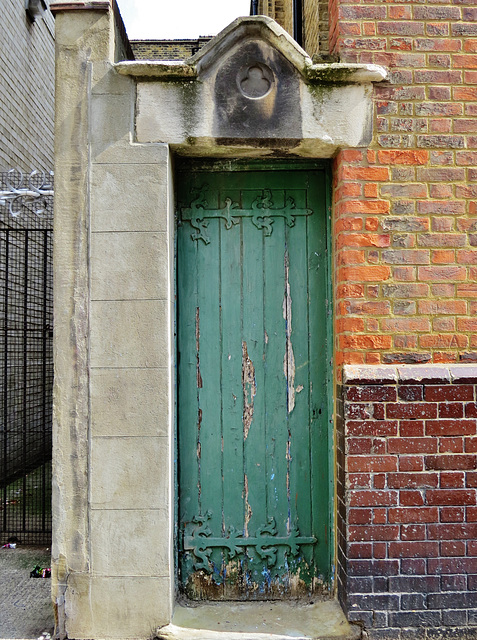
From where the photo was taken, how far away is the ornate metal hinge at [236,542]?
3.68 meters

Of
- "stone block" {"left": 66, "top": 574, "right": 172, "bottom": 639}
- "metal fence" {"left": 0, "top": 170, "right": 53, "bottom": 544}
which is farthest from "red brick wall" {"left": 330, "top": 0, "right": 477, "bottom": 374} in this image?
"metal fence" {"left": 0, "top": 170, "right": 53, "bottom": 544}

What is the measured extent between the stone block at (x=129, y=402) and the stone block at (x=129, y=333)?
7 centimetres

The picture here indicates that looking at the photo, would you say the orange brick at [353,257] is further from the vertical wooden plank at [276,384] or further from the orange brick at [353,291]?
the vertical wooden plank at [276,384]

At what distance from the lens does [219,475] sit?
3.71m

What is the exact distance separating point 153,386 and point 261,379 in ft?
2.59

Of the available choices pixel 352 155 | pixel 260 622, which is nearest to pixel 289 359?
pixel 352 155

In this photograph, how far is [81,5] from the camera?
133 inches

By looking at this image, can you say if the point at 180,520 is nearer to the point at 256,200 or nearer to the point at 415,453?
the point at 415,453

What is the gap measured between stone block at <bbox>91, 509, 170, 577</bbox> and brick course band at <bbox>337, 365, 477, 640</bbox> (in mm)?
1141

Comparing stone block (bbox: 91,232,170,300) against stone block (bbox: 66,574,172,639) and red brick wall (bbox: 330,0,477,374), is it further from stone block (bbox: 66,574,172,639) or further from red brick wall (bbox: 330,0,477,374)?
stone block (bbox: 66,574,172,639)

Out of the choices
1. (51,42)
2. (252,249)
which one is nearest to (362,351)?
(252,249)

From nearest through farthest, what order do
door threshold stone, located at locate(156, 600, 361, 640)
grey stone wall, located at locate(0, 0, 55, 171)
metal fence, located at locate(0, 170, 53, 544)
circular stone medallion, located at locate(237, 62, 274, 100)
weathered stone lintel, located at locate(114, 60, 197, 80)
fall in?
door threshold stone, located at locate(156, 600, 361, 640)
weathered stone lintel, located at locate(114, 60, 197, 80)
circular stone medallion, located at locate(237, 62, 274, 100)
metal fence, located at locate(0, 170, 53, 544)
grey stone wall, located at locate(0, 0, 55, 171)

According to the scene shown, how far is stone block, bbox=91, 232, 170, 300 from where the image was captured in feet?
11.1

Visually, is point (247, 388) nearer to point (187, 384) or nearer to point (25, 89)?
point (187, 384)
